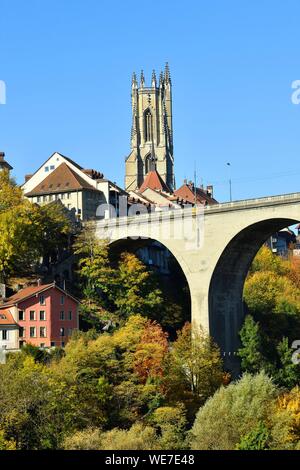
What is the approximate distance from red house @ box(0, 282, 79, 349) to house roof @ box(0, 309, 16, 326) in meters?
0.16

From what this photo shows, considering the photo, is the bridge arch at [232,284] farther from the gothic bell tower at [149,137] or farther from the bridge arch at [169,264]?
the gothic bell tower at [149,137]

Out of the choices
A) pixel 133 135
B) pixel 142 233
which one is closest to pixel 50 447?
pixel 142 233

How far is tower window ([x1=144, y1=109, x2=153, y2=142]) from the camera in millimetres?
193750

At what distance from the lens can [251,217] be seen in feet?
320

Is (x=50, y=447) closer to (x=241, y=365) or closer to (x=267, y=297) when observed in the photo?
(x=241, y=365)

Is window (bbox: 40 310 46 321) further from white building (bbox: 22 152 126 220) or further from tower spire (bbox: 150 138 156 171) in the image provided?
tower spire (bbox: 150 138 156 171)

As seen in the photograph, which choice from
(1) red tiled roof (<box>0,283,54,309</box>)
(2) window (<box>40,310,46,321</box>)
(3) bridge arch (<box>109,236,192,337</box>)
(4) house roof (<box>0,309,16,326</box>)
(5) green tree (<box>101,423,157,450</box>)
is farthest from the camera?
(3) bridge arch (<box>109,236,192,337</box>)

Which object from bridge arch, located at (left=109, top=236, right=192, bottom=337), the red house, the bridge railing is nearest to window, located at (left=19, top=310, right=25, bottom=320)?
the red house

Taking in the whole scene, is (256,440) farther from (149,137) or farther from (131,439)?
(149,137)

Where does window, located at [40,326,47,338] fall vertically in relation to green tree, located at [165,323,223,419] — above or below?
above

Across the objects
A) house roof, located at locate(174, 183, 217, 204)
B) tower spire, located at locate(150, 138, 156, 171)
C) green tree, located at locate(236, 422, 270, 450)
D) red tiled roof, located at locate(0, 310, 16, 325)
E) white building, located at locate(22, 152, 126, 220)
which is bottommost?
green tree, located at locate(236, 422, 270, 450)

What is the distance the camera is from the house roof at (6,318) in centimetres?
9281

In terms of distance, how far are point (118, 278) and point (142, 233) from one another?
482cm

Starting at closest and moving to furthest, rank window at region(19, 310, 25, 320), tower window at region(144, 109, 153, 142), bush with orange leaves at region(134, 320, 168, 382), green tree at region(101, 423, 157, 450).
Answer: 1. green tree at region(101, 423, 157, 450)
2. bush with orange leaves at region(134, 320, 168, 382)
3. window at region(19, 310, 25, 320)
4. tower window at region(144, 109, 153, 142)
